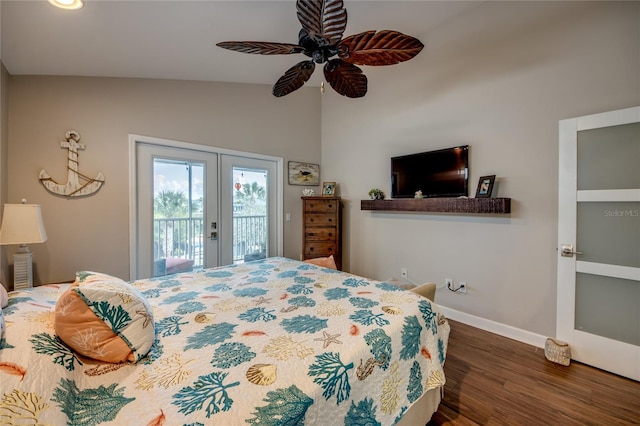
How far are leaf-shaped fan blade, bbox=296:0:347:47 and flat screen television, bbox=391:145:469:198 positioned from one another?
180cm

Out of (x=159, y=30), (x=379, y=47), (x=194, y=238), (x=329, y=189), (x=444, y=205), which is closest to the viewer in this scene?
(x=379, y=47)

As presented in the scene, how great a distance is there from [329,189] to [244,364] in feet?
10.9

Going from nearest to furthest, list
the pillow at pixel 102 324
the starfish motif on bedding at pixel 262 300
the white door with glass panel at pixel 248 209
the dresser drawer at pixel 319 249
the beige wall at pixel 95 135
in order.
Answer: the pillow at pixel 102 324, the starfish motif on bedding at pixel 262 300, the beige wall at pixel 95 135, the white door with glass panel at pixel 248 209, the dresser drawer at pixel 319 249

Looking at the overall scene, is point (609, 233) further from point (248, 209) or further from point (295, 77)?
point (248, 209)

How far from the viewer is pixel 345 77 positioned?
1997 mm

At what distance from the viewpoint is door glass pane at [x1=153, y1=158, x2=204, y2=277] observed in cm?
293

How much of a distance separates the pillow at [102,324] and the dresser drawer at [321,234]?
2875 mm

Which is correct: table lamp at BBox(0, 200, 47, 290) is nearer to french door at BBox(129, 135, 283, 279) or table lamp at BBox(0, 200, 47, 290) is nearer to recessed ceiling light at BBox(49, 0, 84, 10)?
french door at BBox(129, 135, 283, 279)

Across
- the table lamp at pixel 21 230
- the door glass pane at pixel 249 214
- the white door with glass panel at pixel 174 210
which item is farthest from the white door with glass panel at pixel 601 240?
the table lamp at pixel 21 230

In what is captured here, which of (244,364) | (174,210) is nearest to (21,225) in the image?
(174,210)

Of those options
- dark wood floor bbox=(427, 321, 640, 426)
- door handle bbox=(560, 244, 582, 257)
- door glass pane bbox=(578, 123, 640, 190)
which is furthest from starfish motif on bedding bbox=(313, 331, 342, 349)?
door glass pane bbox=(578, 123, 640, 190)

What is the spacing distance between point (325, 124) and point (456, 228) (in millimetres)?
2631

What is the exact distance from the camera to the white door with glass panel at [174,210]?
2.81 m

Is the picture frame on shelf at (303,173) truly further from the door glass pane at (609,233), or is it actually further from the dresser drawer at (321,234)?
the door glass pane at (609,233)
